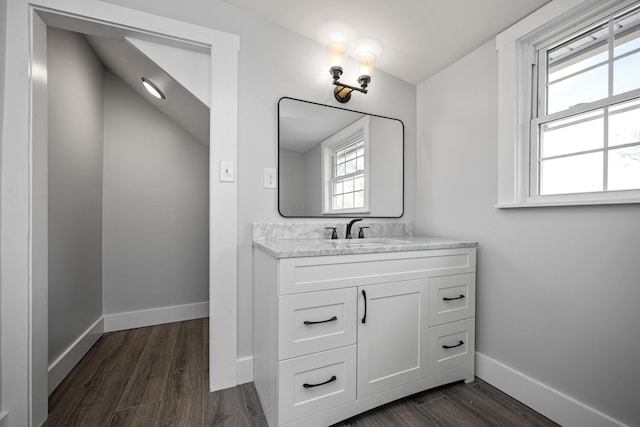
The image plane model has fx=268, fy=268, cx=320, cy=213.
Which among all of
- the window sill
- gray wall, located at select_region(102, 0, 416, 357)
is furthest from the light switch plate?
the window sill

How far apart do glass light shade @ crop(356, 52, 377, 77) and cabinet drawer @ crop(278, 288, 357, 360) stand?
4.76 ft

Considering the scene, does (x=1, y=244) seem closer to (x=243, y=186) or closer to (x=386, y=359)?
(x=243, y=186)

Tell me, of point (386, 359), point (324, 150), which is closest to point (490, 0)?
point (324, 150)

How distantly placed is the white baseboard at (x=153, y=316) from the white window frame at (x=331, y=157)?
1.78 meters

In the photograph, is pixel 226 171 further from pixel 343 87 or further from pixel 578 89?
pixel 578 89

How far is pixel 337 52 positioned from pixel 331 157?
2.19 feet

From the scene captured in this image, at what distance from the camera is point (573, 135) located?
1.39 m

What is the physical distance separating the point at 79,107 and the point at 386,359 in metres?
2.62

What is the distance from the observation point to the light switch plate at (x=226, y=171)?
160cm

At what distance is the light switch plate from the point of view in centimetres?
160

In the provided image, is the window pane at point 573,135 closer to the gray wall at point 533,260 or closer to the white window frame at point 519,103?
the white window frame at point 519,103

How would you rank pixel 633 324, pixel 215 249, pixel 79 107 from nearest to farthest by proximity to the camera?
pixel 633 324
pixel 215 249
pixel 79 107

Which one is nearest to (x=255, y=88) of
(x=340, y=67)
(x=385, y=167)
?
(x=340, y=67)

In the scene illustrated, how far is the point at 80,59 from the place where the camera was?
1.94 metres
